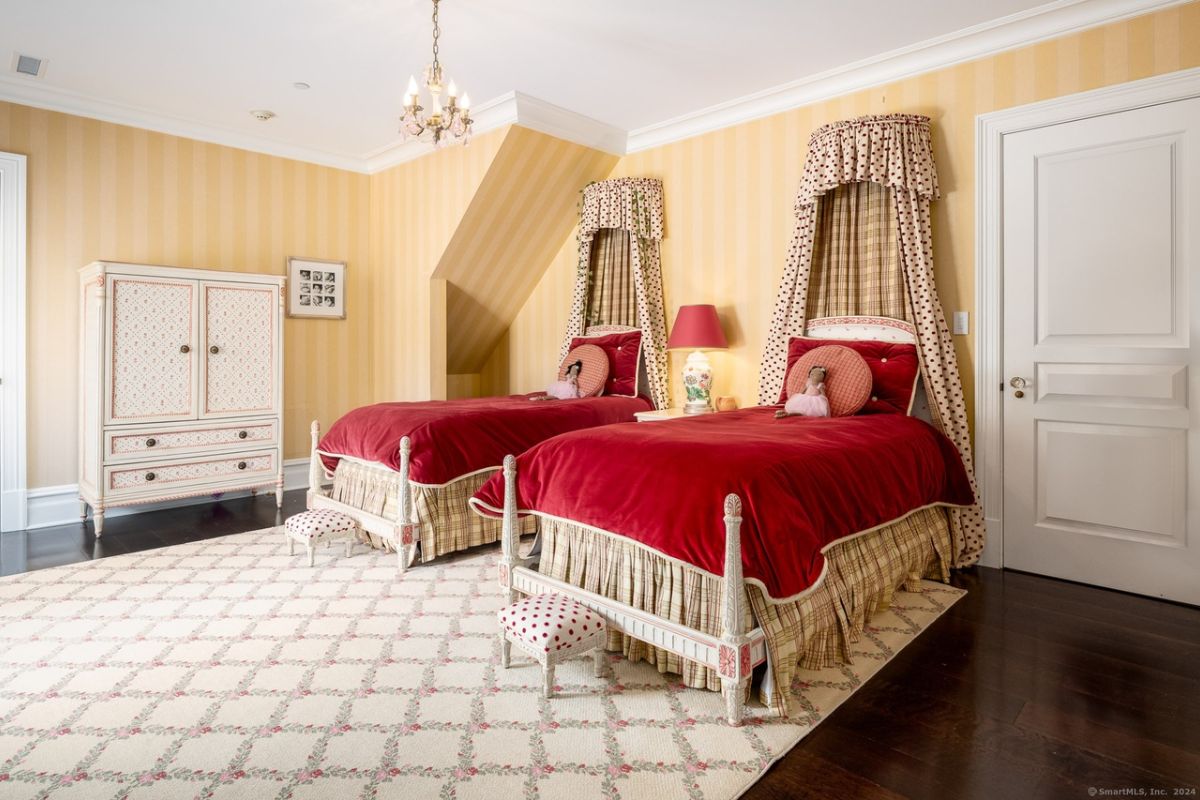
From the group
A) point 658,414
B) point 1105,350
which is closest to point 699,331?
point 658,414

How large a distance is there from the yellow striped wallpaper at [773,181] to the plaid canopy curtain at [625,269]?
12 cm

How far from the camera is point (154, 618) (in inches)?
114

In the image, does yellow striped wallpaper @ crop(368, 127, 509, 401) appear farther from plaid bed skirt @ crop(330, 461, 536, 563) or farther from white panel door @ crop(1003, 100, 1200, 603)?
white panel door @ crop(1003, 100, 1200, 603)

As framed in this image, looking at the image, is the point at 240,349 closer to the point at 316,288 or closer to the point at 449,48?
the point at 316,288

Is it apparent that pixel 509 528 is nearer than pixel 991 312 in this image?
Yes

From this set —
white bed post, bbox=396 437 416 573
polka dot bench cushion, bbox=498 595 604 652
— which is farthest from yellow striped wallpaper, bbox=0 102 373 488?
polka dot bench cushion, bbox=498 595 604 652

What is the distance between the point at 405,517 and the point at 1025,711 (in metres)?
2.69

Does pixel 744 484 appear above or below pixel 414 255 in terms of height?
below

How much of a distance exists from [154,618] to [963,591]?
11.7ft

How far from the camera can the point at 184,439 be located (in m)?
4.60

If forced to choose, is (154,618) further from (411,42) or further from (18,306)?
(411,42)

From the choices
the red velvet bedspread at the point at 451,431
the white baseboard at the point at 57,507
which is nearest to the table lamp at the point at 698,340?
the red velvet bedspread at the point at 451,431

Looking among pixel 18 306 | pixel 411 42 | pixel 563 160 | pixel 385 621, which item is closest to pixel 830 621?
pixel 385 621

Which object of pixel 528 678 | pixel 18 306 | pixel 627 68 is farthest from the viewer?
pixel 18 306
